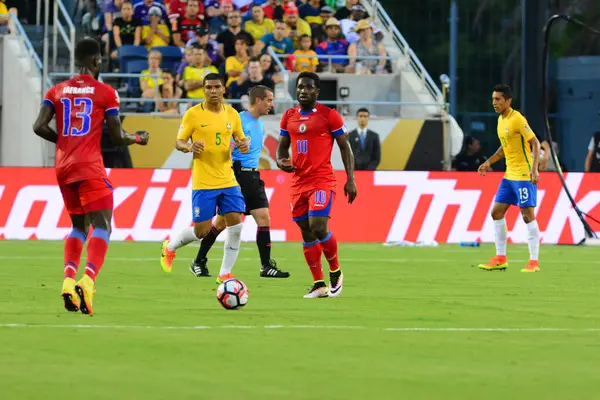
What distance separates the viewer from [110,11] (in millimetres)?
27766

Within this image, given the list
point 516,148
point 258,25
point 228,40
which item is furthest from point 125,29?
point 516,148

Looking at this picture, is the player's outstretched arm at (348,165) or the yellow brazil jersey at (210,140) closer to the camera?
the player's outstretched arm at (348,165)

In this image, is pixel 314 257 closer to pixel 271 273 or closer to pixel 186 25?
pixel 271 273

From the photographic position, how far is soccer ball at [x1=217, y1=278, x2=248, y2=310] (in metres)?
11.0

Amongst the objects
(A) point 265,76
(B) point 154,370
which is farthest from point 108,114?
(A) point 265,76

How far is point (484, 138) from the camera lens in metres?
32.1

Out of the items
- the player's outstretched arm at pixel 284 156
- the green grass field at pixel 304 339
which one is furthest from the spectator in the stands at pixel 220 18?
the player's outstretched arm at pixel 284 156

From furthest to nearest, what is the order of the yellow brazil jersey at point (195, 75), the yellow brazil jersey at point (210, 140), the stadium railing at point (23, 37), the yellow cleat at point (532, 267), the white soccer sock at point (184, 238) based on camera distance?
the stadium railing at point (23, 37), the yellow brazil jersey at point (195, 75), the yellow cleat at point (532, 267), the white soccer sock at point (184, 238), the yellow brazil jersey at point (210, 140)

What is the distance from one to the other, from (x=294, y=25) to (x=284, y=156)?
16.1 meters

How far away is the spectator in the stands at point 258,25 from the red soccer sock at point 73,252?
57.4 feet

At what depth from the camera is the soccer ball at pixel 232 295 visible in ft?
36.2

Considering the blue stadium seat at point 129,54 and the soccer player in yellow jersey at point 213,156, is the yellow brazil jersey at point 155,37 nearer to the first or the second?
the blue stadium seat at point 129,54

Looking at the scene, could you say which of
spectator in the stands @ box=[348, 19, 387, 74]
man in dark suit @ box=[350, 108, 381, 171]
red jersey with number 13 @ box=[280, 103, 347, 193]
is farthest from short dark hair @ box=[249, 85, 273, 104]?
spectator in the stands @ box=[348, 19, 387, 74]

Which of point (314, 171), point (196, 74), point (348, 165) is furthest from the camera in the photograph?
point (196, 74)
